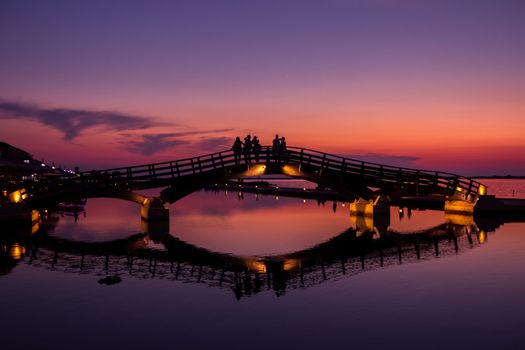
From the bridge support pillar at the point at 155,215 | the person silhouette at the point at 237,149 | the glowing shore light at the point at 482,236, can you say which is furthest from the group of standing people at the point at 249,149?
the glowing shore light at the point at 482,236

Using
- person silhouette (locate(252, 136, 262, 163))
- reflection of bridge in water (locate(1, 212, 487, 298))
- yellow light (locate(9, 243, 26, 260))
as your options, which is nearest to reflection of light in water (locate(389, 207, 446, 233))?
reflection of bridge in water (locate(1, 212, 487, 298))

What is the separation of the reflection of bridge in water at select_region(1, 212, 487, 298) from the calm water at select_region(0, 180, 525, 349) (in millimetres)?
79

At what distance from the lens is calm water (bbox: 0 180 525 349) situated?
Result: 14242 millimetres

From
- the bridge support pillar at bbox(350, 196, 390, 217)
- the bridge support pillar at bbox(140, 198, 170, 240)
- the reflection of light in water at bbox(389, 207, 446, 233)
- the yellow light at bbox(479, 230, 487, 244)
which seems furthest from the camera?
the bridge support pillar at bbox(350, 196, 390, 217)

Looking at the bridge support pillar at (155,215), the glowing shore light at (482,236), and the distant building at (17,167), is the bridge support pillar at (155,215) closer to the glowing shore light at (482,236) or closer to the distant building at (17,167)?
the distant building at (17,167)

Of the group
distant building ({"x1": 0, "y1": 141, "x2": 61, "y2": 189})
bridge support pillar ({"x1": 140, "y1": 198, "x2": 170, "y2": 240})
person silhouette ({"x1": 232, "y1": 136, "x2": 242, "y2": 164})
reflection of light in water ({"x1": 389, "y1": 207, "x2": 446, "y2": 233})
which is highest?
person silhouette ({"x1": 232, "y1": 136, "x2": 242, "y2": 164})

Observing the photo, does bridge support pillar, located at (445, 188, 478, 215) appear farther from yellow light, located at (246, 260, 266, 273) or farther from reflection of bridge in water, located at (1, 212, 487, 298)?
yellow light, located at (246, 260, 266, 273)

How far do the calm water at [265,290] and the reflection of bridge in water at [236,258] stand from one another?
0.26ft

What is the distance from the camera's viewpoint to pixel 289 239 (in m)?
36.0

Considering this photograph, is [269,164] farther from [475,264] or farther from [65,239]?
[475,264]

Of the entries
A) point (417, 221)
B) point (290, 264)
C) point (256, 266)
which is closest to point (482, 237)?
point (417, 221)

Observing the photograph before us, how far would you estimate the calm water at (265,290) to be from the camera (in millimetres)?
14242

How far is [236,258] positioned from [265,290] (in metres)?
8.01

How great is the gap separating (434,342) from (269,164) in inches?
1193
